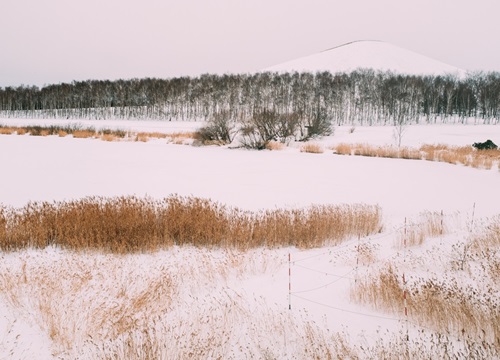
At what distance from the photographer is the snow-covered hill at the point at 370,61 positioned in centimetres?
13538

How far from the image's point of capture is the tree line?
229 ft

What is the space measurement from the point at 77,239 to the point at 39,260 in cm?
82

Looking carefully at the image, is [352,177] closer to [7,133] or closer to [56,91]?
[7,133]

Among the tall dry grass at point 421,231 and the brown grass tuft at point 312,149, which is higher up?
the brown grass tuft at point 312,149

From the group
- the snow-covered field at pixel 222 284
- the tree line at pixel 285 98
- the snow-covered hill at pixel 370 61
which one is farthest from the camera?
the snow-covered hill at pixel 370 61

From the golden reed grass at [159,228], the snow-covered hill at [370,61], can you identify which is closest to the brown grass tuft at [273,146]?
the golden reed grass at [159,228]

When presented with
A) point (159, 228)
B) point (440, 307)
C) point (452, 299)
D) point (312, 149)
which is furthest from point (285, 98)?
point (440, 307)

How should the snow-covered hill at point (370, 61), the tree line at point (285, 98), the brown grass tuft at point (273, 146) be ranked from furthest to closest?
1. the snow-covered hill at point (370, 61)
2. the tree line at point (285, 98)
3. the brown grass tuft at point (273, 146)

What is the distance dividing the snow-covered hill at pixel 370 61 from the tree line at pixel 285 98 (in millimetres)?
49265

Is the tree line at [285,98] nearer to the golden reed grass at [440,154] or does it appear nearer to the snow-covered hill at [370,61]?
the golden reed grass at [440,154]

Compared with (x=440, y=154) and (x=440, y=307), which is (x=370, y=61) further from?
(x=440, y=307)

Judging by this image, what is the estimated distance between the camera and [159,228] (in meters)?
8.57

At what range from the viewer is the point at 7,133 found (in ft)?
115

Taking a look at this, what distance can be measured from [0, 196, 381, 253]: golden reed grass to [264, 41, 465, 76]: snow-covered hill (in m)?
130
